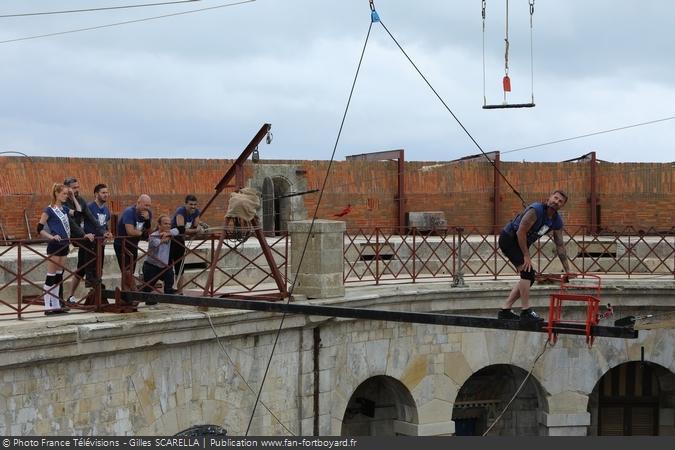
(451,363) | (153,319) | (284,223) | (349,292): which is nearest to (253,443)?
(153,319)

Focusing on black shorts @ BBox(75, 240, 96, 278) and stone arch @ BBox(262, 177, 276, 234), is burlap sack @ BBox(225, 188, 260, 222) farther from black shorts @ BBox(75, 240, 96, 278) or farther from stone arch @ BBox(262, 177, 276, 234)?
stone arch @ BBox(262, 177, 276, 234)

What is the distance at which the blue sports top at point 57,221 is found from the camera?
11.8 m

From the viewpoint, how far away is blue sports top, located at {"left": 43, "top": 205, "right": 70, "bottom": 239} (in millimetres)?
11773

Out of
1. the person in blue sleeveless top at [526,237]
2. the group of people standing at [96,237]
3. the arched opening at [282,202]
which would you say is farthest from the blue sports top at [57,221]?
the arched opening at [282,202]

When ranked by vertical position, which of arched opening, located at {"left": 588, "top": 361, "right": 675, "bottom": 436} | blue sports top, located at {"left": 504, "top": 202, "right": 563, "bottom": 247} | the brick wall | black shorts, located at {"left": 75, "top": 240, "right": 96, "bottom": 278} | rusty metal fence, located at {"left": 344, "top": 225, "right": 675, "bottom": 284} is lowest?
arched opening, located at {"left": 588, "top": 361, "right": 675, "bottom": 436}

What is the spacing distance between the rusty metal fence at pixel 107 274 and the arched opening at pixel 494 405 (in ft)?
12.6

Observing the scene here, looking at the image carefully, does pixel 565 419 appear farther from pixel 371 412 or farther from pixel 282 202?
pixel 282 202

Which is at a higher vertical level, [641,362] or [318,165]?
[318,165]

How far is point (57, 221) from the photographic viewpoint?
11789 millimetres

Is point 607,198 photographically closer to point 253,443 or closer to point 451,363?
point 451,363

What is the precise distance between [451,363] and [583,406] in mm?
2531

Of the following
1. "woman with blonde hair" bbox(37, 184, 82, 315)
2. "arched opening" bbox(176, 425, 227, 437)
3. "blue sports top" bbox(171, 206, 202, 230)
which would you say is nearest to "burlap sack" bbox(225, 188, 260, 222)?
Answer: "blue sports top" bbox(171, 206, 202, 230)

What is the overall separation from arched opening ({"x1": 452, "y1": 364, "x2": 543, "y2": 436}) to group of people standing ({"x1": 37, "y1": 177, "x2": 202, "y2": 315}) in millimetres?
6193

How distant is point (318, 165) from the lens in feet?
71.8
